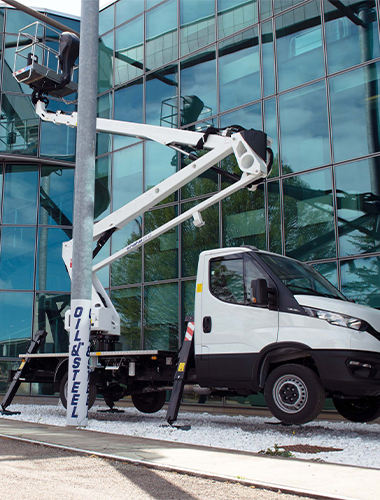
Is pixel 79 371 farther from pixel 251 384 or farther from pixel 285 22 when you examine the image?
pixel 285 22

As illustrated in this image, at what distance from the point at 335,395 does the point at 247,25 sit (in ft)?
34.0

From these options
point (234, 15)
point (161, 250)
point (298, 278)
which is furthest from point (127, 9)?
point (298, 278)

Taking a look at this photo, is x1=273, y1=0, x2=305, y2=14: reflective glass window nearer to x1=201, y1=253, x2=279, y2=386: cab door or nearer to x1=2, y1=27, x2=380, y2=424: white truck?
x1=2, y1=27, x2=380, y2=424: white truck

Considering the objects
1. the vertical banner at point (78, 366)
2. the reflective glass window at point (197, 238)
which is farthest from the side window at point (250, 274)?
the reflective glass window at point (197, 238)

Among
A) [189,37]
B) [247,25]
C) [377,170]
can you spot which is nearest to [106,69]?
[189,37]

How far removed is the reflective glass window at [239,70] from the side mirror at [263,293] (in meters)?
7.57

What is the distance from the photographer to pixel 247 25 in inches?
580

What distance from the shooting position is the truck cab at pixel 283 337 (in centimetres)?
754

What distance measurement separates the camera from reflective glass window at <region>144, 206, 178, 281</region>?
15.3 meters

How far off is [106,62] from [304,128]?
→ 8.81m

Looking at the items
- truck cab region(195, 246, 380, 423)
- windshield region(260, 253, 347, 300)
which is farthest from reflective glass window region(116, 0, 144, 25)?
windshield region(260, 253, 347, 300)

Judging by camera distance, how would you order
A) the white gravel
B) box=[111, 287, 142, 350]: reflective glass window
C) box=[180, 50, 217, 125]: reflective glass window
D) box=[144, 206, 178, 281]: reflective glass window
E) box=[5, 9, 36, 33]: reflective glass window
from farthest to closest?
box=[5, 9, 36, 33]: reflective glass window, box=[111, 287, 142, 350]: reflective glass window, box=[180, 50, 217, 125]: reflective glass window, box=[144, 206, 178, 281]: reflective glass window, the white gravel

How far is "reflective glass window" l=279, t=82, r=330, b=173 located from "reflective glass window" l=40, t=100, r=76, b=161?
9030 millimetres

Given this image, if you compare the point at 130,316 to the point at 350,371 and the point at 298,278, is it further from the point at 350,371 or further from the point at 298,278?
the point at 350,371
